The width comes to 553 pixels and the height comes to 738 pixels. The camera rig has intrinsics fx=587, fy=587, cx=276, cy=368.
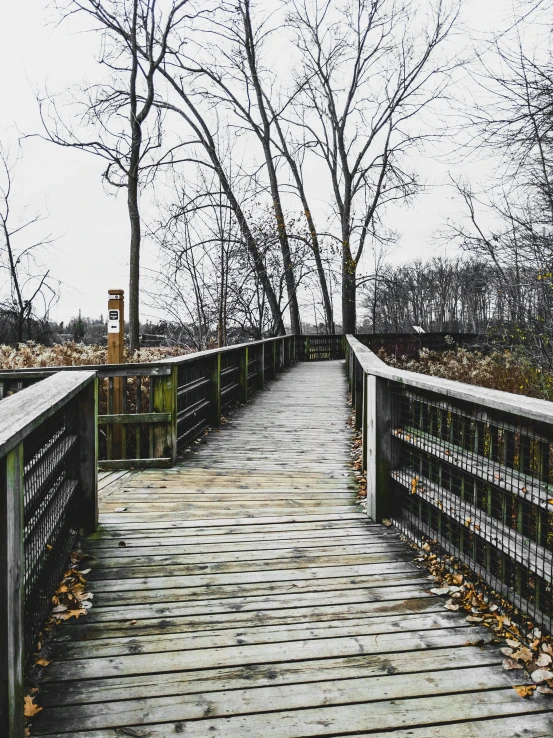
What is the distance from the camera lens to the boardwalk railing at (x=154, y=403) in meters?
5.43

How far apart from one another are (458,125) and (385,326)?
42.2 meters

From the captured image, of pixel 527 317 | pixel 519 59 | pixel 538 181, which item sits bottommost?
pixel 527 317

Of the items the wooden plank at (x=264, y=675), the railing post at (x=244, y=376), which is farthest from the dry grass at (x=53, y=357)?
the wooden plank at (x=264, y=675)

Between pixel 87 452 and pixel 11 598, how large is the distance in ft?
6.30

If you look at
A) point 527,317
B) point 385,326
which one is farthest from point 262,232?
point 385,326

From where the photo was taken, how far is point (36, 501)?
8.29 ft

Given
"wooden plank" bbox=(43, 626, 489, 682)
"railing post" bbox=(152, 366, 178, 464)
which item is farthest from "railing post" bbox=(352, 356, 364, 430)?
"wooden plank" bbox=(43, 626, 489, 682)

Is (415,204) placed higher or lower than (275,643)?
higher

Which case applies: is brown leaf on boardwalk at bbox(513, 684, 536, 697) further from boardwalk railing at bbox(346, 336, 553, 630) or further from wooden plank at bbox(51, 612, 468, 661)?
wooden plank at bbox(51, 612, 468, 661)

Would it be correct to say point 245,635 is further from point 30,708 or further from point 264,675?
point 30,708

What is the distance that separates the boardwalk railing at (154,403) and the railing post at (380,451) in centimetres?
227

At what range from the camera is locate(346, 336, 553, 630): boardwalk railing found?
2377mm

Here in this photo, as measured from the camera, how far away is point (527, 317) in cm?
987

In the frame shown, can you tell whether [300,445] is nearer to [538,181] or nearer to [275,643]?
[275,643]
